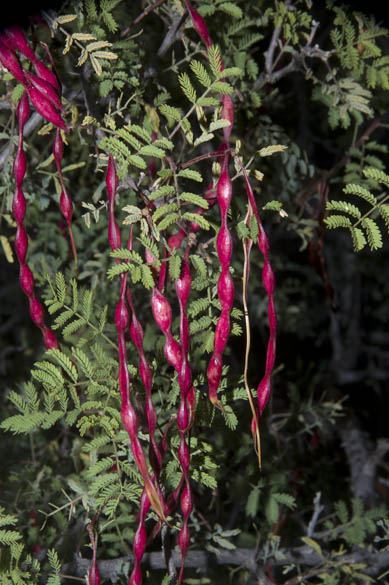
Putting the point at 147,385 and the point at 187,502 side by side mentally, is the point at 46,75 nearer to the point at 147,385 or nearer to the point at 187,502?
the point at 147,385

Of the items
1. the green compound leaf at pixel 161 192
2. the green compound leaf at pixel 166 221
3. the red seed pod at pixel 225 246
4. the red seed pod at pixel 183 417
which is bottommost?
the red seed pod at pixel 183 417

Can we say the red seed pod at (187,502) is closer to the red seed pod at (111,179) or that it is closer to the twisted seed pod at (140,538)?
the twisted seed pod at (140,538)

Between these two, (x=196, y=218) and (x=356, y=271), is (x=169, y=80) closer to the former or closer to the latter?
(x=196, y=218)

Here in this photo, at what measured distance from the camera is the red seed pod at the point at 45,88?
0.65 m

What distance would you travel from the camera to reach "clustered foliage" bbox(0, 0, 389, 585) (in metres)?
0.68

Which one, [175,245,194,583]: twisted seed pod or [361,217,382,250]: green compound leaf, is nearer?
[175,245,194,583]: twisted seed pod

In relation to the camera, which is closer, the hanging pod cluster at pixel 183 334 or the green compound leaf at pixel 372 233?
the hanging pod cluster at pixel 183 334

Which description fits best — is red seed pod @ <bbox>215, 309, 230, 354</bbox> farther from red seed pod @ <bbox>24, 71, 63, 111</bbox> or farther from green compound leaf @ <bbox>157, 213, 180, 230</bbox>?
red seed pod @ <bbox>24, 71, 63, 111</bbox>

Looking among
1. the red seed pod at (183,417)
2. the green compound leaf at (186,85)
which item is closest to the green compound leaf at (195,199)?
the green compound leaf at (186,85)

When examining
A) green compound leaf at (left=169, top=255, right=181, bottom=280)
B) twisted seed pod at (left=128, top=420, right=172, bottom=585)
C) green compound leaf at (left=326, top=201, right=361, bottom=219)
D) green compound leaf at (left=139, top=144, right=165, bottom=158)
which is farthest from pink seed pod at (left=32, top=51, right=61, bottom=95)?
twisted seed pod at (left=128, top=420, right=172, bottom=585)

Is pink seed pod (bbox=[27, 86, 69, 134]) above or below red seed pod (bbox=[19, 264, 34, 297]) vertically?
above

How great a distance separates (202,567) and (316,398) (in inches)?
33.2

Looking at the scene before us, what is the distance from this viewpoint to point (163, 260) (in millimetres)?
682

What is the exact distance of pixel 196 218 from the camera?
692 millimetres
